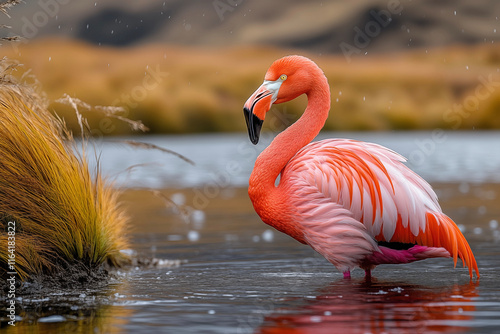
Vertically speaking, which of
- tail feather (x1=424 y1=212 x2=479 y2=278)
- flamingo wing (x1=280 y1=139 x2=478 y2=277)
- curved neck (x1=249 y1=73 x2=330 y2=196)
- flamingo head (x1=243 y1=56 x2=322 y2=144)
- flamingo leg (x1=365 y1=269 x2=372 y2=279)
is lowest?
flamingo leg (x1=365 y1=269 x2=372 y2=279)

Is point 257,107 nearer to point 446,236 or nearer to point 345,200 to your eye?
point 345,200

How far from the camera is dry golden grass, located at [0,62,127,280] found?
589cm

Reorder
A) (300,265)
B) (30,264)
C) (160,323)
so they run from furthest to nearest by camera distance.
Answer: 1. (300,265)
2. (30,264)
3. (160,323)

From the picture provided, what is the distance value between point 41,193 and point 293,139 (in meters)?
2.06

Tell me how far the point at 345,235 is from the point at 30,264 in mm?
2392

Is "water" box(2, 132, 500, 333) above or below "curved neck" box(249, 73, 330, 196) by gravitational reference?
below

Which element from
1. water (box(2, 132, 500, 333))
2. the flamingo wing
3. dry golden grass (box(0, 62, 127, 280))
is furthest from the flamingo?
dry golden grass (box(0, 62, 127, 280))

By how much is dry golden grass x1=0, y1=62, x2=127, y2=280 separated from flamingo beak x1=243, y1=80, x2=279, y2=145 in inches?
57.4

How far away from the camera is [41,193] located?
6.05 metres

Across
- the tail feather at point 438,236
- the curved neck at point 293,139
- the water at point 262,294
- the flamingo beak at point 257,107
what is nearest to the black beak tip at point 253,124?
the flamingo beak at point 257,107

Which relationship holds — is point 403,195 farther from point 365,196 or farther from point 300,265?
point 300,265

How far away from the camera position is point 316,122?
6535mm

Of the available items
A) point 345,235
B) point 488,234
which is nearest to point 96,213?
point 345,235

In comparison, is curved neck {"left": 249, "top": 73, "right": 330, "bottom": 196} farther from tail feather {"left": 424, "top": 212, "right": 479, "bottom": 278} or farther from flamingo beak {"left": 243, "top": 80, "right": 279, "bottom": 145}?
tail feather {"left": 424, "top": 212, "right": 479, "bottom": 278}
